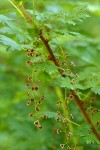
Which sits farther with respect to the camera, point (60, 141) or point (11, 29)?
point (60, 141)

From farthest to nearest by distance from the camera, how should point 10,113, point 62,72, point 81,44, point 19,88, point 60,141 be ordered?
1. point 19,88
2. point 10,113
3. point 81,44
4. point 60,141
5. point 62,72

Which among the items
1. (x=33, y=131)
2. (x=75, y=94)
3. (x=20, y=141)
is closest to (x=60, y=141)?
(x=33, y=131)

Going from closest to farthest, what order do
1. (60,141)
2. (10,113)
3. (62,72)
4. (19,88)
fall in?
(62,72) < (60,141) < (10,113) < (19,88)

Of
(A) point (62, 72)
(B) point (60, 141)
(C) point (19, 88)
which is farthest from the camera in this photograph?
(C) point (19, 88)

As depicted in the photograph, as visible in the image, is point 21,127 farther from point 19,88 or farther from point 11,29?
point 11,29

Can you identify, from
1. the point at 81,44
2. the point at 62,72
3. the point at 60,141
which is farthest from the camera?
the point at 81,44

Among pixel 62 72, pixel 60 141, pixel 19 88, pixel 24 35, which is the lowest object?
pixel 60 141

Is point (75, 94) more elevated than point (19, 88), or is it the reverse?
point (19, 88)

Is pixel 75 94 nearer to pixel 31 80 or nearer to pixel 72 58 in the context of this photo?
pixel 31 80

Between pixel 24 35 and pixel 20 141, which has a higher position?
pixel 24 35

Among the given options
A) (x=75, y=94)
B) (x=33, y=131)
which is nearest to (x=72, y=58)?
(x=33, y=131)
